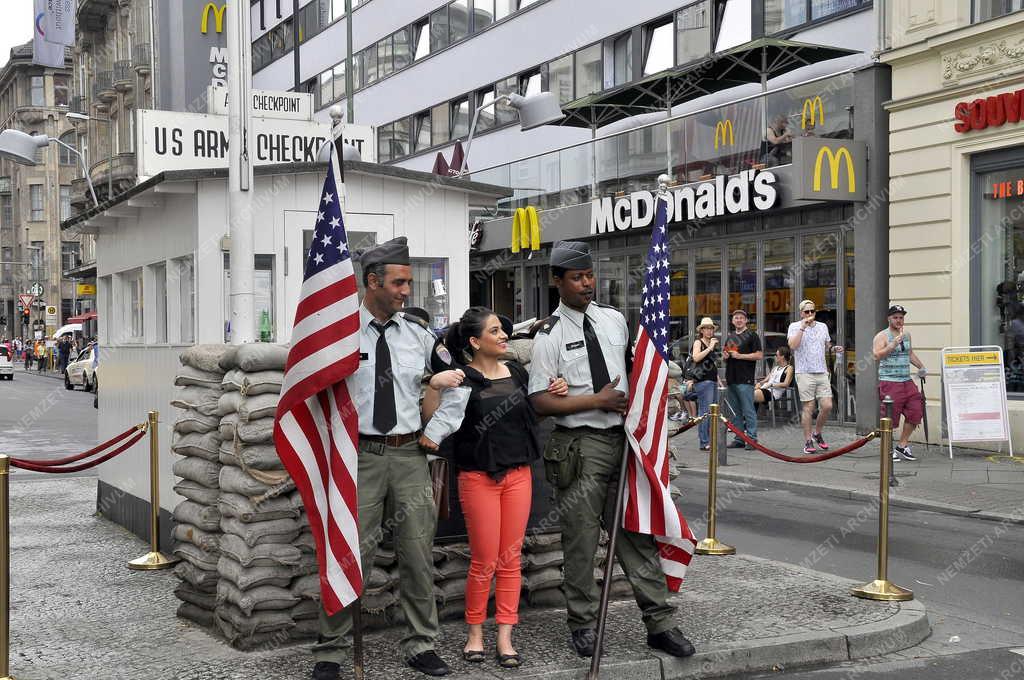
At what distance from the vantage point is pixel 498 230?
87.0ft

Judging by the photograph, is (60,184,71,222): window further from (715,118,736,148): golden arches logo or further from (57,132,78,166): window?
(715,118,736,148): golden arches logo

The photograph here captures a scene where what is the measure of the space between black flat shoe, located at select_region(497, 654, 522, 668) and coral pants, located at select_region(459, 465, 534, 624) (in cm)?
16

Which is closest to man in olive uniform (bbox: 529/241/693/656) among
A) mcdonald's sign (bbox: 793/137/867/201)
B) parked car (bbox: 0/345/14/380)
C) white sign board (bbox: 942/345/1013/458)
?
white sign board (bbox: 942/345/1013/458)

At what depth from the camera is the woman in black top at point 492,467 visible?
5.40 meters

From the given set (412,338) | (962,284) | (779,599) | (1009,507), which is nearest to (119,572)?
(412,338)

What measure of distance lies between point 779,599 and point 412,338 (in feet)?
9.51

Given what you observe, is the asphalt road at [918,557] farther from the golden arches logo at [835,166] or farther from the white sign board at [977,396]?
the golden arches logo at [835,166]

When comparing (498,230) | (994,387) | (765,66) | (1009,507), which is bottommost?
(1009,507)

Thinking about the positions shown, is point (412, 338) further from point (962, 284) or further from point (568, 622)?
point (962, 284)

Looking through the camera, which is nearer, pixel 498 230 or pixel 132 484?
pixel 132 484

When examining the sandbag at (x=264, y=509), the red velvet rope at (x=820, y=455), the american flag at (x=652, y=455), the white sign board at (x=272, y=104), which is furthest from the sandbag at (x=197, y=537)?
the white sign board at (x=272, y=104)

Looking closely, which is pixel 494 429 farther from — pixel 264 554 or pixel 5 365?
pixel 5 365

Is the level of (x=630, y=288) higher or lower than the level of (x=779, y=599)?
higher

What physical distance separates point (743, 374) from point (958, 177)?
415cm
